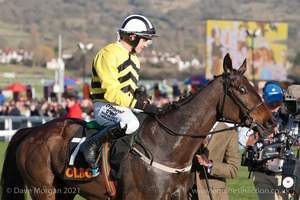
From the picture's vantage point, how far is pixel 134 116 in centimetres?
757

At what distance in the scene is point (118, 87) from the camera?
24.9 feet

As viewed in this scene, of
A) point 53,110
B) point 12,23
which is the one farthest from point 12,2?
point 53,110

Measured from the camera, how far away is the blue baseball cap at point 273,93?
27.5ft

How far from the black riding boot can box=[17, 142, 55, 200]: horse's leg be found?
700mm

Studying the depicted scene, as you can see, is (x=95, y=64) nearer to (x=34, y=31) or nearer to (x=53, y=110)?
(x=53, y=110)

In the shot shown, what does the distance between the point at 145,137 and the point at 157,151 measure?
210 millimetres

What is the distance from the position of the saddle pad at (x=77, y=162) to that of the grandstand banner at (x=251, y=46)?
131ft

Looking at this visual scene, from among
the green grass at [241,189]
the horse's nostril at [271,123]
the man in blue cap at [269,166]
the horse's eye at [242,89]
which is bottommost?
the green grass at [241,189]

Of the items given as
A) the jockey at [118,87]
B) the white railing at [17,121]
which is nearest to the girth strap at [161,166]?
the jockey at [118,87]

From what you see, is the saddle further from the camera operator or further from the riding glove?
the camera operator

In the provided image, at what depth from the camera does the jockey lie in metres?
7.54

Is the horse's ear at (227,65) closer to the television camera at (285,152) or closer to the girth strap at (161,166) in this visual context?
the television camera at (285,152)

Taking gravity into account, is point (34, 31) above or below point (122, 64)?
below

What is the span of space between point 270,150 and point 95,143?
68.8 inches
